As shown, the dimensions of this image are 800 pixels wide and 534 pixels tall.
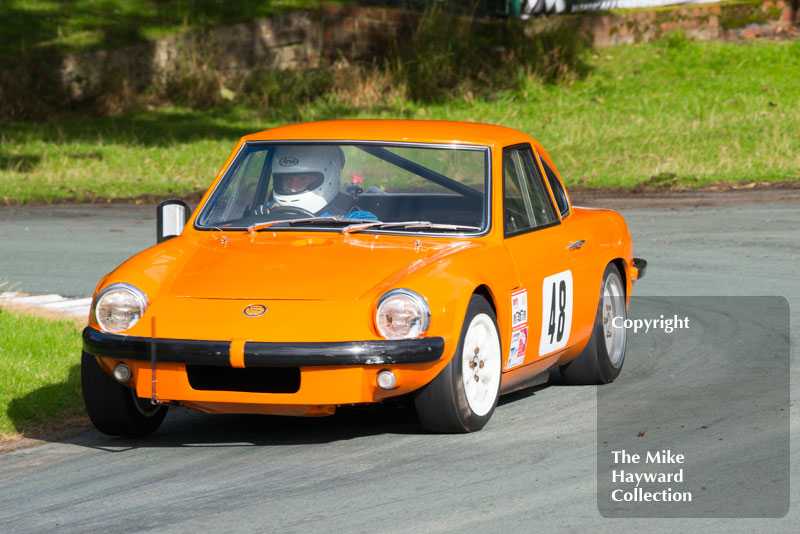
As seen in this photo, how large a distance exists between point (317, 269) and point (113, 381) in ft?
3.65

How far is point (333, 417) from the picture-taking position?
271 inches

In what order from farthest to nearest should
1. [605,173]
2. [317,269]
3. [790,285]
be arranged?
[605,173], [790,285], [317,269]

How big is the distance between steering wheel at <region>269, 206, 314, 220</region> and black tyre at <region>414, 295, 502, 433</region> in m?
1.37

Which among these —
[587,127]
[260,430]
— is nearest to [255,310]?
[260,430]

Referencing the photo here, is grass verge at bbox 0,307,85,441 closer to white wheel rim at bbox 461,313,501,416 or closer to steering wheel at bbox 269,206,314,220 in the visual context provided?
steering wheel at bbox 269,206,314,220

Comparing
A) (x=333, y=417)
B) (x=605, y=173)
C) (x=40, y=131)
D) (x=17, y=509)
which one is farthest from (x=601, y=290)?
(x=40, y=131)

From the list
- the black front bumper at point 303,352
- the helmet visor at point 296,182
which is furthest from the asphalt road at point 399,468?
the helmet visor at point 296,182

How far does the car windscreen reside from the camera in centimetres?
709

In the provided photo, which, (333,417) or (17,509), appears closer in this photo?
(17,509)

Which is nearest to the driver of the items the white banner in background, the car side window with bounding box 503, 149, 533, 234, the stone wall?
the car side window with bounding box 503, 149, 533, 234

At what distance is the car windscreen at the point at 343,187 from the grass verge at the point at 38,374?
126cm

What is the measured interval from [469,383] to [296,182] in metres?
1.77

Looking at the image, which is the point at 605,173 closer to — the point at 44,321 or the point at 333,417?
the point at 44,321

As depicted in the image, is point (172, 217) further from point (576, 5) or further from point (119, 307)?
point (576, 5)
